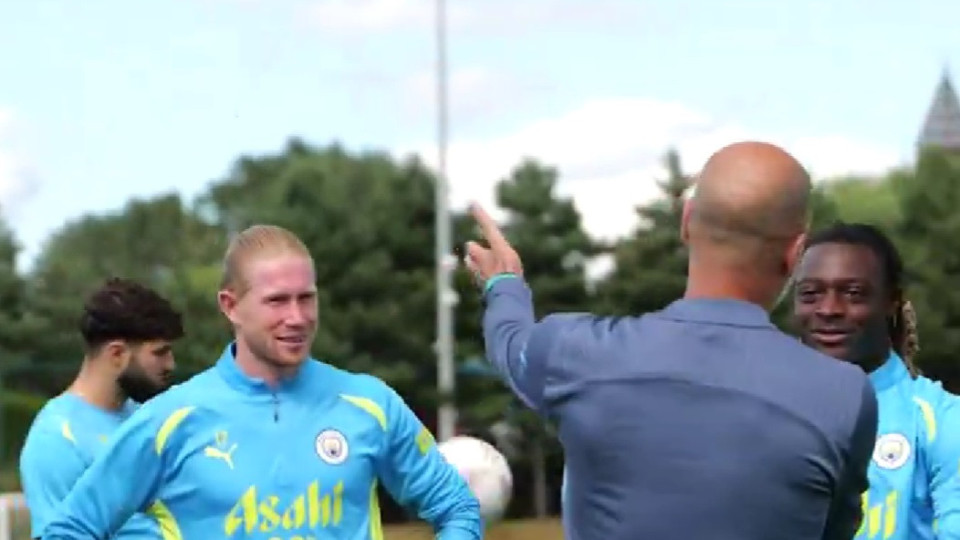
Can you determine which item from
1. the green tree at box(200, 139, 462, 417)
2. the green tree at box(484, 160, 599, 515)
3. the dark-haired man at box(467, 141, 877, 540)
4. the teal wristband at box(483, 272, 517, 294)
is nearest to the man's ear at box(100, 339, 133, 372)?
the teal wristband at box(483, 272, 517, 294)

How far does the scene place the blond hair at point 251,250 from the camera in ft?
18.5

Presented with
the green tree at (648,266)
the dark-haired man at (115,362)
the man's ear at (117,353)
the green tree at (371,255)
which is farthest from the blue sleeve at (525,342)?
the green tree at (648,266)

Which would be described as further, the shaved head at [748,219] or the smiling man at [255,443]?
the smiling man at [255,443]

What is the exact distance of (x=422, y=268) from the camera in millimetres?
49000

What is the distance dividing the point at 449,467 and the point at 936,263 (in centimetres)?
4584

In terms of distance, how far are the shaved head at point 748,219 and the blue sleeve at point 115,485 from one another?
2.48 m

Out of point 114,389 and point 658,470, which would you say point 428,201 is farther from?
point 658,470

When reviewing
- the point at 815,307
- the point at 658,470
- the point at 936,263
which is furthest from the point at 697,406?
the point at 936,263

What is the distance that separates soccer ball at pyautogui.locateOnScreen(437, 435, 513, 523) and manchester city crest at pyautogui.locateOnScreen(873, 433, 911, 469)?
180 inches

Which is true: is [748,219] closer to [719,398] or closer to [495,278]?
[719,398]

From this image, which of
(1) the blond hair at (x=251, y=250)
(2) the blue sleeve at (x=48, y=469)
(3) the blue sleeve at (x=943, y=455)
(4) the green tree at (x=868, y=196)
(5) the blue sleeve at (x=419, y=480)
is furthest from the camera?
(4) the green tree at (x=868, y=196)

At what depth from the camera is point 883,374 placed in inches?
226

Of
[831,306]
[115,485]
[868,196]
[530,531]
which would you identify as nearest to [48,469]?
[115,485]

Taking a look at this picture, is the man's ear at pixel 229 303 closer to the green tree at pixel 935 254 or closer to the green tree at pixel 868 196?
the green tree at pixel 868 196
